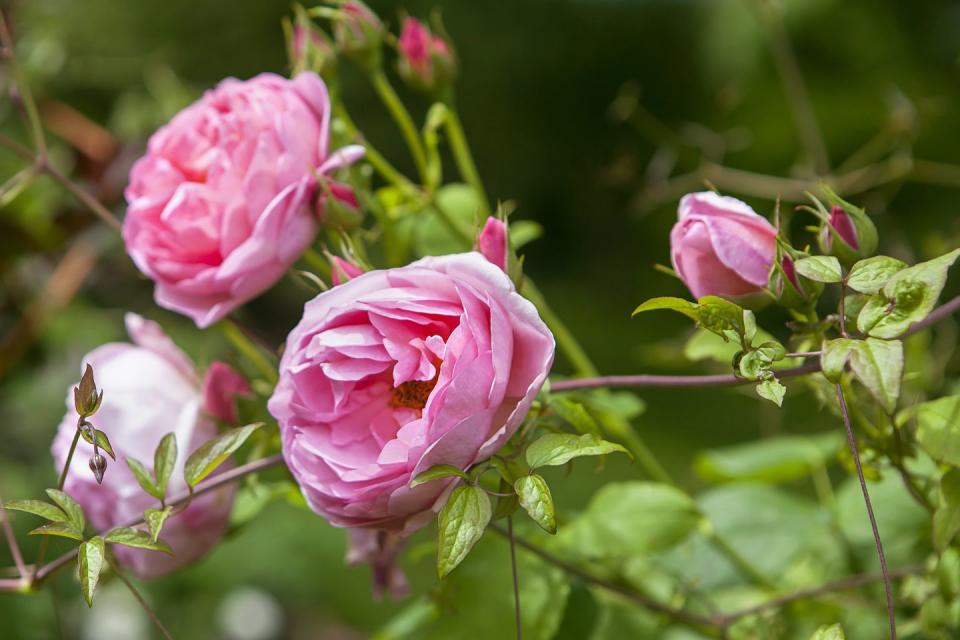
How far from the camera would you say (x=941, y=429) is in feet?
0.88

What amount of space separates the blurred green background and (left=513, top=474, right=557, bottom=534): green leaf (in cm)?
12

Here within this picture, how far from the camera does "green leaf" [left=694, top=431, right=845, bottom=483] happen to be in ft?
1.51

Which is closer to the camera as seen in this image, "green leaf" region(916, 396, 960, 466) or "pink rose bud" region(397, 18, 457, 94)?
"green leaf" region(916, 396, 960, 466)

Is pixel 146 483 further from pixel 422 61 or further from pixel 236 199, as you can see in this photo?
pixel 422 61

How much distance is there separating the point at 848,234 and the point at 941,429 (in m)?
0.06

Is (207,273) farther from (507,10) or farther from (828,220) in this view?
(507,10)

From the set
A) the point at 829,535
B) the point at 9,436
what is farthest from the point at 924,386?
the point at 9,436

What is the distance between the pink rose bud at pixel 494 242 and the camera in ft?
0.90

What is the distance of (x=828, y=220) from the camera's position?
0.88 ft

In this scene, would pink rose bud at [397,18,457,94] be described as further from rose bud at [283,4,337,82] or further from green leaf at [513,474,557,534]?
green leaf at [513,474,557,534]

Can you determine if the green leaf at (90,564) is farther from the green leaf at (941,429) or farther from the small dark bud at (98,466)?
the green leaf at (941,429)

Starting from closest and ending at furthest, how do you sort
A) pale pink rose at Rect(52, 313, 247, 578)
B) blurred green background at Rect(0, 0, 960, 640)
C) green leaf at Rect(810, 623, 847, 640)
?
1. green leaf at Rect(810, 623, 847, 640)
2. pale pink rose at Rect(52, 313, 247, 578)
3. blurred green background at Rect(0, 0, 960, 640)

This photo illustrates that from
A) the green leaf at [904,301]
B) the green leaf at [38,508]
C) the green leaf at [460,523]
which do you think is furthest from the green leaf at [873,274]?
the green leaf at [38,508]

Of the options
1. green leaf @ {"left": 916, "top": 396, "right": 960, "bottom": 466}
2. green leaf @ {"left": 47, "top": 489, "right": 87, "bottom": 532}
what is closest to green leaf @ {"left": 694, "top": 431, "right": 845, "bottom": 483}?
green leaf @ {"left": 916, "top": 396, "right": 960, "bottom": 466}
